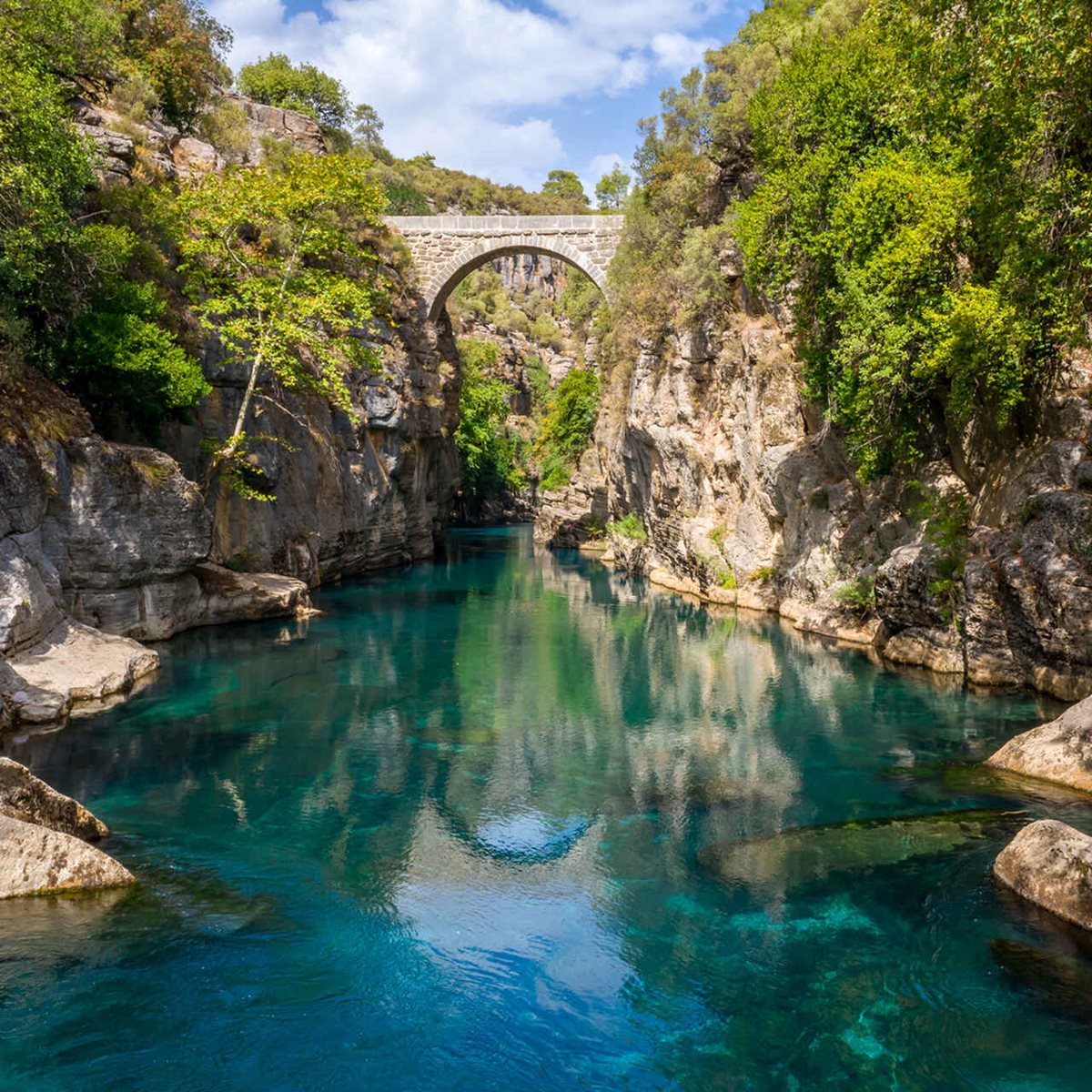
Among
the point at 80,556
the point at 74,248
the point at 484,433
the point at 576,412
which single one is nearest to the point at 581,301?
the point at 484,433

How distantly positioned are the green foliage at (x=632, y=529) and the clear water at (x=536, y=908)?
827 inches

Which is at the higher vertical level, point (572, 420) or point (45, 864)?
point (572, 420)

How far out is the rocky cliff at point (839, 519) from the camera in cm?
1416

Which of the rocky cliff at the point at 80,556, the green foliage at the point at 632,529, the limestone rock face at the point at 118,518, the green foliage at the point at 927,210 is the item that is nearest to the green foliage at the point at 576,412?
the green foliage at the point at 632,529

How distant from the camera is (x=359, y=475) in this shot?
30.7m

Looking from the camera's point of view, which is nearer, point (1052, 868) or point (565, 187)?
point (1052, 868)

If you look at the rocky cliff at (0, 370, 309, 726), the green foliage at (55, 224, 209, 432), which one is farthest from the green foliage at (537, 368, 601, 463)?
the rocky cliff at (0, 370, 309, 726)

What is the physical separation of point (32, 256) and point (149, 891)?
1227cm

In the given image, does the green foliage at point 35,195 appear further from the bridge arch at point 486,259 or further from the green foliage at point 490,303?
the green foliage at point 490,303

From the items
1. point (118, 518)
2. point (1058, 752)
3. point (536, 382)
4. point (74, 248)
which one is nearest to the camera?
point (1058, 752)

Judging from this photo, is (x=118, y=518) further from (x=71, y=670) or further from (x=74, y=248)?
(x=74, y=248)

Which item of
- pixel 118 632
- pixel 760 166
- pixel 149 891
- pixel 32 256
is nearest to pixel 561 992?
pixel 149 891

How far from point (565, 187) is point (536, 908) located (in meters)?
109

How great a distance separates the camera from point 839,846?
927 cm
